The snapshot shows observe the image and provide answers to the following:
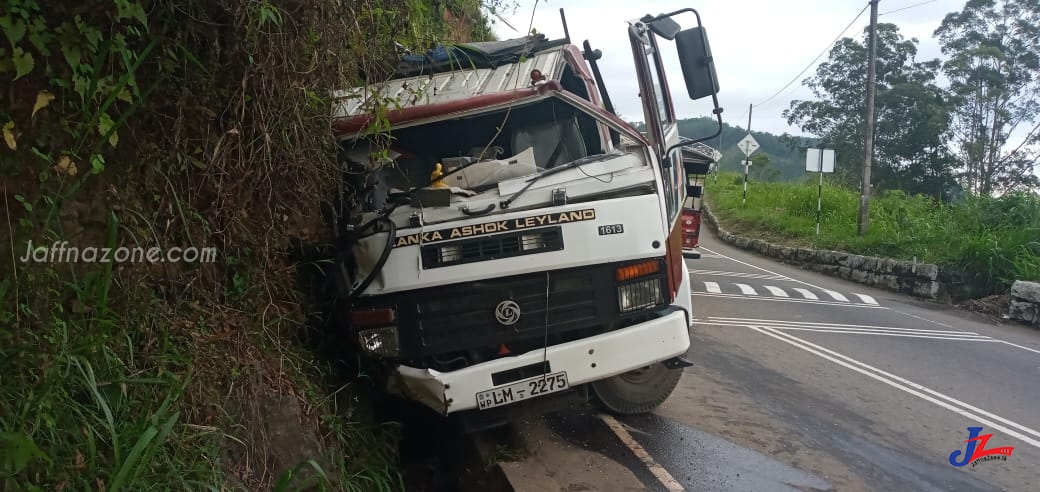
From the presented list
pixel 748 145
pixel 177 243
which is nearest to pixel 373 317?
pixel 177 243

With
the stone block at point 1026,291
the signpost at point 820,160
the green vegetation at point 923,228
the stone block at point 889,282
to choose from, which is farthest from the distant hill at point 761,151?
the stone block at point 1026,291

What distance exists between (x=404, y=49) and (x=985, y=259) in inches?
462

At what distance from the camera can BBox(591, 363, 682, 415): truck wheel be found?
4.82m

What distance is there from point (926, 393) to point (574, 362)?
3.99 m

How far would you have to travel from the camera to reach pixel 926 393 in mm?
6211

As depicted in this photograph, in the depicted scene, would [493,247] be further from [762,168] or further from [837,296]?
[762,168]

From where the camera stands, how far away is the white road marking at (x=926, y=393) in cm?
533

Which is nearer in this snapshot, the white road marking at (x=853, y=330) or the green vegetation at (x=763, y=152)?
the white road marking at (x=853, y=330)

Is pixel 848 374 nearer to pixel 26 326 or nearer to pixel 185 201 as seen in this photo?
pixel 185 201

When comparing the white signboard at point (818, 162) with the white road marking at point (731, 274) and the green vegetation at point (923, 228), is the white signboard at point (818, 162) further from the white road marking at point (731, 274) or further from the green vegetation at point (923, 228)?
the white road marking at point (731, 274)

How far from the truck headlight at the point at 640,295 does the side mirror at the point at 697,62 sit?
1333 mm

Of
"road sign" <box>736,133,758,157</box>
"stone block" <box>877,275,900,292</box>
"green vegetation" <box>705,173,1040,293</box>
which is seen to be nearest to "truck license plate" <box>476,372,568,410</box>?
"green vegetation" <box>705,173,1040,293</box>

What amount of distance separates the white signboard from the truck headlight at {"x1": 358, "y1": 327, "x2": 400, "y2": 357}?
16336mm

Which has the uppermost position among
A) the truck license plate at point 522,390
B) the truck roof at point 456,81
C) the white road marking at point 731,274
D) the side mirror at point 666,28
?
the side mirror at point 666,28
